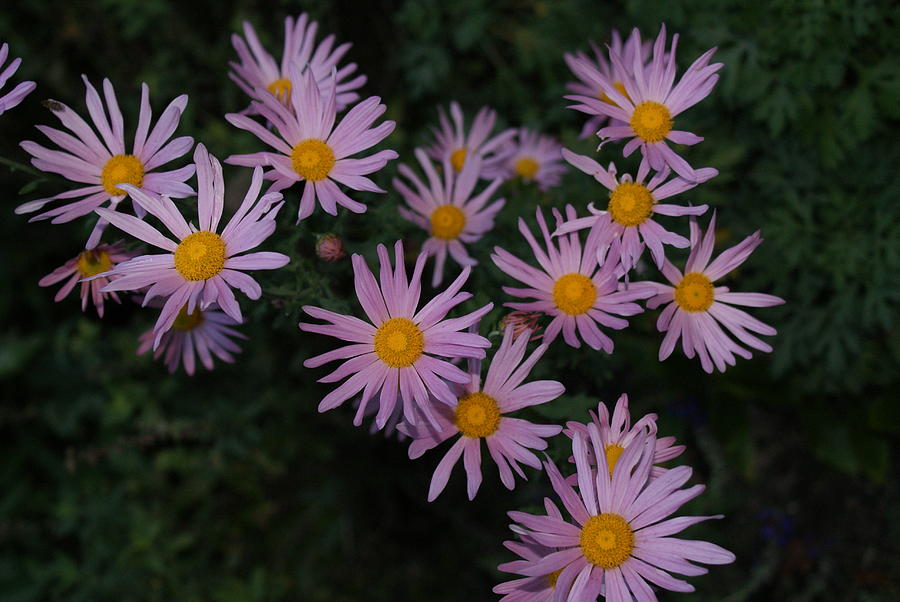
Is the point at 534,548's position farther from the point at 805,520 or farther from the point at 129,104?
the point at 129,104

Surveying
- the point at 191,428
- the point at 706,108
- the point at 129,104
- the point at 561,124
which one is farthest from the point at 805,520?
the point at 129,104

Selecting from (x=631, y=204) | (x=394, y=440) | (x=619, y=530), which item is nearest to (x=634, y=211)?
(x=631, y=204)

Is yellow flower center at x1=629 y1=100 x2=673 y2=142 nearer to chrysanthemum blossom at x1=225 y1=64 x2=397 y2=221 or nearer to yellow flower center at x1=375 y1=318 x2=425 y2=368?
chrysanthemum blossom at x1=225 y1=64 x2=397 y2=221

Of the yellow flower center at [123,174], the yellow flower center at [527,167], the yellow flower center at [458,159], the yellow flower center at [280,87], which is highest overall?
the yellow flower center at [527,167]

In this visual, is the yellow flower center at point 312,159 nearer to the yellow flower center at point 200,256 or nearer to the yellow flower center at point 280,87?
the yellow flower center at point 200,256

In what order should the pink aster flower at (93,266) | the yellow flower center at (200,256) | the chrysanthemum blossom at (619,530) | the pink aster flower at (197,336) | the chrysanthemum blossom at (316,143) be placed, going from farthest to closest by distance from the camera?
the pink aster flower at (197,336) → the pink aster flower at (93,266) → the chrysanthemum blossom at (316,143) → the yellow flower center at (200,256) → the chrysanthemum blossom at (619,530)

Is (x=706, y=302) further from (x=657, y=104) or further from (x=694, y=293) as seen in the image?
(x=657, y=104)

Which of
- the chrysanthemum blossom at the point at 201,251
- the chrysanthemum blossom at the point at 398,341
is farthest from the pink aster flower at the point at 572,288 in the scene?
the chrysanthemum blossom at the point at 201,251

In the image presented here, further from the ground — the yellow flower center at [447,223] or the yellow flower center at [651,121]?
the yellow flower center at [651,121]
